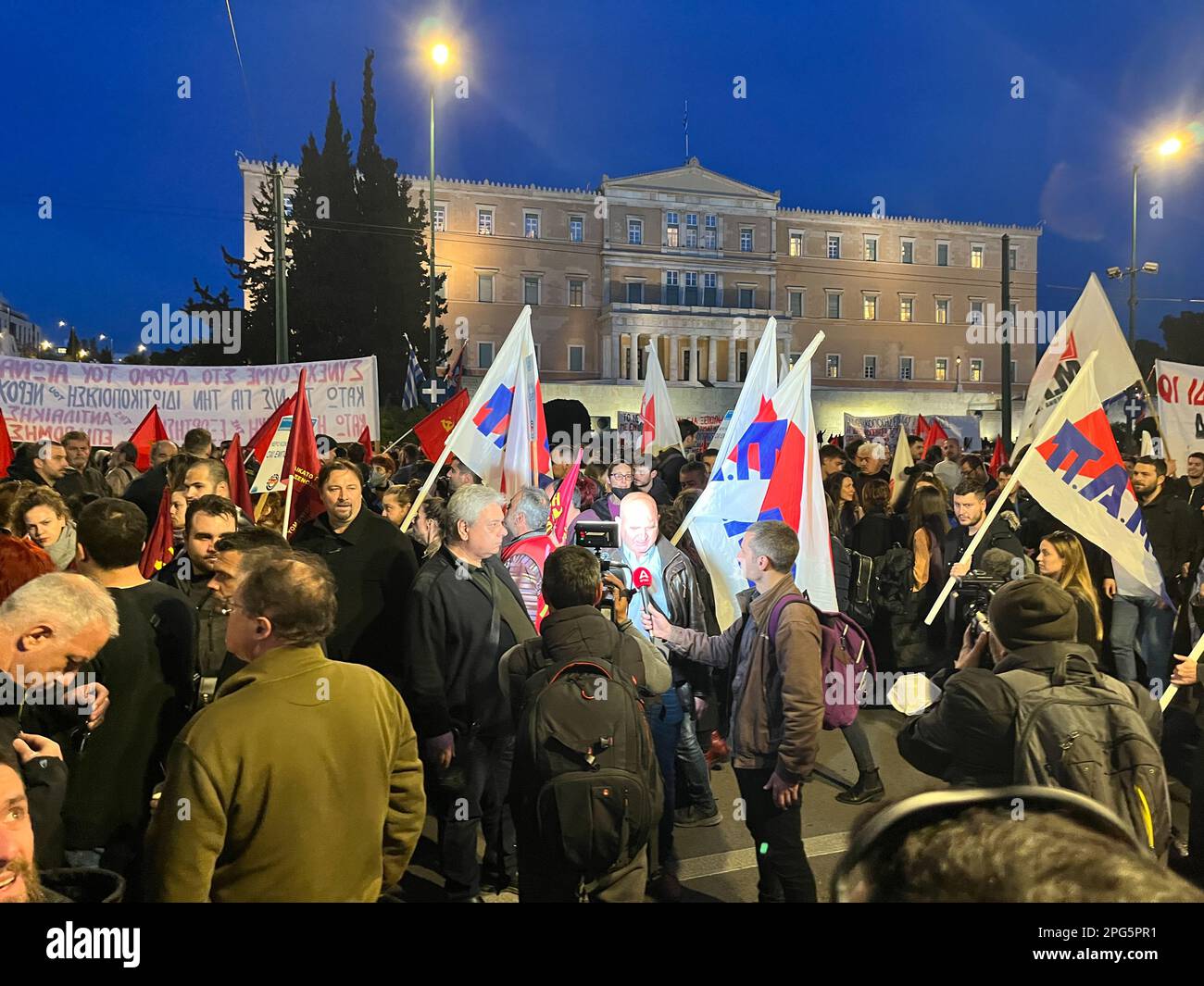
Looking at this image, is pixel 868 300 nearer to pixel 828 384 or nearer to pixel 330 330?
pixel 828 384

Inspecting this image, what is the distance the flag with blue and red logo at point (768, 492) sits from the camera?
4.61 meters

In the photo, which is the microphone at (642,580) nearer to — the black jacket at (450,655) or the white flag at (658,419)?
the black jacket at (450,655)

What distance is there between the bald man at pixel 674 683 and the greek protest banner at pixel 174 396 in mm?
6975

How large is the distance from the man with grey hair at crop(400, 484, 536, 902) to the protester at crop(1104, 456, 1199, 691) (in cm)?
430

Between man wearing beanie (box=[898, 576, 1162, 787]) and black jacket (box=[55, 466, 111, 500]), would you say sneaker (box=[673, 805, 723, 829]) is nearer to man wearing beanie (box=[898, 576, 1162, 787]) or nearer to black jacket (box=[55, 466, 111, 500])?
man wearing beanie (box=[898, 576, 1162, 787])

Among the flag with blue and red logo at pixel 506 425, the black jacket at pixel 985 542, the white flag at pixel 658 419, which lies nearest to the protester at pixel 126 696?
the flag with blue and red logo at pixel 506 425

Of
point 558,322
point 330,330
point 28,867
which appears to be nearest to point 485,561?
point 28,867

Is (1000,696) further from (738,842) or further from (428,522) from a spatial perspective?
(428,522)

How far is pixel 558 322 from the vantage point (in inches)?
2125

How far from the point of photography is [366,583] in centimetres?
408

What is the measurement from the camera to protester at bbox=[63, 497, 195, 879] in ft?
8.54

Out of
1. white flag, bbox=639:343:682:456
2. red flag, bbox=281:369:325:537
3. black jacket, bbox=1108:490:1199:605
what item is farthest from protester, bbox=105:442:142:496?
black jacket, bbox=1108:490:1199:605

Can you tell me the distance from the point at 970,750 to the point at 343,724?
1709 mm
